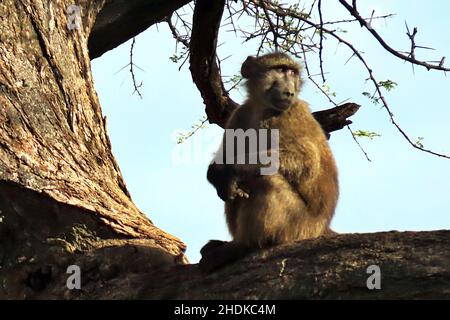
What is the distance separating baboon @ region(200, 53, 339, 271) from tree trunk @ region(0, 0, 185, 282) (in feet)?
1.64

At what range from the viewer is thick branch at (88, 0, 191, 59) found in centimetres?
669

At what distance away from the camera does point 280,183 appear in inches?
210

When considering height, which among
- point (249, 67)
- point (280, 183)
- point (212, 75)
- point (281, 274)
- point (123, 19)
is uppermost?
point (123, 19)

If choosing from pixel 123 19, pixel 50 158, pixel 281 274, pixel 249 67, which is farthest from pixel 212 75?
pixel 281 274

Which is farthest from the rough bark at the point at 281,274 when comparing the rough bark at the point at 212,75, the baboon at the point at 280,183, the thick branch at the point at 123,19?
the thick branch at the point at 123,19

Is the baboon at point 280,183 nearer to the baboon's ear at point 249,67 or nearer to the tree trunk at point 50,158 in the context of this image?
the baboon's ear at point 249,67

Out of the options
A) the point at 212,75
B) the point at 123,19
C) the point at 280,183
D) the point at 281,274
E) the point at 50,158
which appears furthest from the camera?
the point at 123,19

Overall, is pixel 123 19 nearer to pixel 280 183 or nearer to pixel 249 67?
pixel 249 67

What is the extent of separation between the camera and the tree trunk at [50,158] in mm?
4777

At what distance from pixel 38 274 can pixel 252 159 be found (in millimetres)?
1644

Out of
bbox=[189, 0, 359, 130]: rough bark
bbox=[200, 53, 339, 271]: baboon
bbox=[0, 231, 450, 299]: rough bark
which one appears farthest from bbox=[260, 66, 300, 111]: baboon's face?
bbox=[0, 231, 450, 299]: rough bark

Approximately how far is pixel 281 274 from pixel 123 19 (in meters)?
3.42

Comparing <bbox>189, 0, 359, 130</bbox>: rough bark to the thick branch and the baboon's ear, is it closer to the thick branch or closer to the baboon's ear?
the baboon's ear
